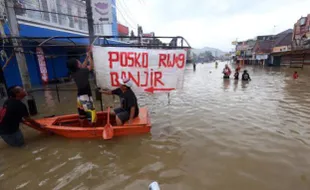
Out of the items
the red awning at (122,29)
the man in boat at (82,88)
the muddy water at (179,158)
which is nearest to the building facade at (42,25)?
the man in boat at (82,88)

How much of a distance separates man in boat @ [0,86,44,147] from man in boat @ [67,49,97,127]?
1084 mm

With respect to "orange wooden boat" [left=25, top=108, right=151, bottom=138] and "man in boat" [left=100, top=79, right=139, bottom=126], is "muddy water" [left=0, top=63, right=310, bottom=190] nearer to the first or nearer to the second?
"orange wooden boat" [left=25, top=108, right=151, bottom=138]

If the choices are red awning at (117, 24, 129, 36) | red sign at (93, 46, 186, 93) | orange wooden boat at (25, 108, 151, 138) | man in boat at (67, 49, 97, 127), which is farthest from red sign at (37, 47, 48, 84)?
red awning at (117, 24, 129, 36)

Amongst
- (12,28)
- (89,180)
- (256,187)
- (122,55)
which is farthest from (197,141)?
(12,28)

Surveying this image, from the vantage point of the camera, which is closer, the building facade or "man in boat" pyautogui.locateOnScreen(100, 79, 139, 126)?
"man in boat" pyautogui.locateOnScreen(100, 79, 139, 126)

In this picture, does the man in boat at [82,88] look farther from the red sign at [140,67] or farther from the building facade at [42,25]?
the building facade at [42,25]

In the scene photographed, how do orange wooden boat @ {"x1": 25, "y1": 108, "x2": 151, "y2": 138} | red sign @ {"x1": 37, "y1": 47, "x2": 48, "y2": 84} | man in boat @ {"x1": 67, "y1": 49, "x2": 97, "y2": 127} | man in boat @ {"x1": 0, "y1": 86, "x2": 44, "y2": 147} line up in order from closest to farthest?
man in boat @ {"x1": 0, "y1": 86, "x2": 44, "y2": 147} → man in boat @ {"x1": 67, "y1": 49, "x2": 97, "y2": 127} → orange wooden boat @ {"x1": 25, "y1": 108, "x2": 151, "y2": 138} → red sign @ {"x1": 37, "y1": 47, "x2": 48, "y2": 84}

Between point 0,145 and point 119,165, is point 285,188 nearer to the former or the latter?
point 119,165

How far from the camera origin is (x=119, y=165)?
3.48 metres

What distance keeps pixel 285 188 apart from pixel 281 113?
4.45 meters

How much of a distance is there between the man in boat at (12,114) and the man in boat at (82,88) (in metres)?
1.08

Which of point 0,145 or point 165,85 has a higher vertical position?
point 165,85

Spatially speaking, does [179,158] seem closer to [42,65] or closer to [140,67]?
[140,67]

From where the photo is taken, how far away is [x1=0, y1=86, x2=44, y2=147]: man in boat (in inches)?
→ 143
